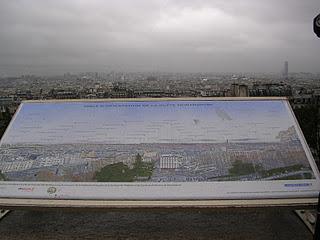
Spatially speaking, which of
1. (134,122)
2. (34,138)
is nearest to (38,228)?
(34,138)

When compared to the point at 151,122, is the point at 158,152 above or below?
below

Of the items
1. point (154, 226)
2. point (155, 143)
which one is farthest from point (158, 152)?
point (154, 226)

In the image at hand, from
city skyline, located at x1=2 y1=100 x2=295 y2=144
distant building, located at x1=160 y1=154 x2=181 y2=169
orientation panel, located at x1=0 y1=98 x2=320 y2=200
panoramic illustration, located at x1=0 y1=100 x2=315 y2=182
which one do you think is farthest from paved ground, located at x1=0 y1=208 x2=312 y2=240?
city skyline, located at x1=2 y1=100 x2=295 y2=144

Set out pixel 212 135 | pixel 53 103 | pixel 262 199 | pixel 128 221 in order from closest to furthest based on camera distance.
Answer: pixel 262 199, pixel 212 135, pixel 128 221, pixel 53 103

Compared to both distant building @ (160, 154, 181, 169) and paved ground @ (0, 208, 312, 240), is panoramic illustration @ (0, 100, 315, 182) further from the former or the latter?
paved ground @ (0, 208, 312, 240)

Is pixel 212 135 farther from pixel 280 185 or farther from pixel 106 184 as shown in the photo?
pixel 106 184

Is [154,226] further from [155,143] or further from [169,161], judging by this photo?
[155,143]
